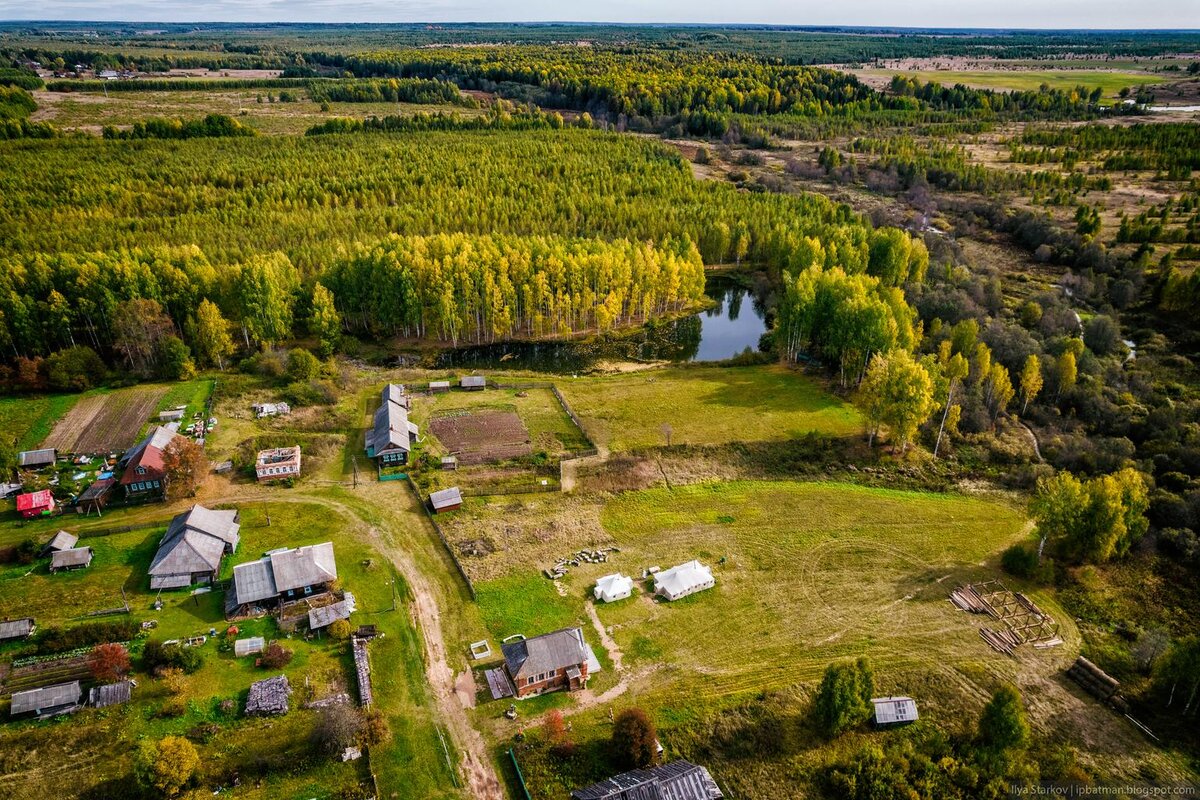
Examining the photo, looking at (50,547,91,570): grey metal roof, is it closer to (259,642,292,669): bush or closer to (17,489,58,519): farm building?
(17,489,58,519): farm building

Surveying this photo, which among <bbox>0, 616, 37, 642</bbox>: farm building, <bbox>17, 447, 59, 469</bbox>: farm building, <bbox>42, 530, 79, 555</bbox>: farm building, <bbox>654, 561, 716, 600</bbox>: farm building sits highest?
<bbox>17, 447, 59, 469</bbox>: farm building

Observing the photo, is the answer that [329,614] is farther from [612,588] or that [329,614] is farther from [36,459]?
[36,459]

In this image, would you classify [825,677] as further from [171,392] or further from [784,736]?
[171,392]

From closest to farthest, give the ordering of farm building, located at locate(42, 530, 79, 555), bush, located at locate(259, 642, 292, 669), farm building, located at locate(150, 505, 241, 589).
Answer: bush, located at locate(259, 642, 292, 669)
farm building, located at locate(150, 505, 241, 589)
farm building, located at locate(42, 530, 79, 555)

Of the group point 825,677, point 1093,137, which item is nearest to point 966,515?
point 825,677

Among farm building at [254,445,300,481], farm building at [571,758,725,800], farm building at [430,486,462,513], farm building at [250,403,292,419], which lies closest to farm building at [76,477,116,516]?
farm building at [254,445,300,481]

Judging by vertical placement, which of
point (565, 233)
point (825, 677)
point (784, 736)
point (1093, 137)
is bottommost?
point (784, 736)

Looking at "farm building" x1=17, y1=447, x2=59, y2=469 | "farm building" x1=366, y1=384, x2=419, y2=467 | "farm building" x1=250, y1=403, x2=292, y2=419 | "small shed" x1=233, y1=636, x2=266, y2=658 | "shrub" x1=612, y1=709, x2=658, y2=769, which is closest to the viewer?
"shrub" x1=612, y1=709, x2=658, y2=769

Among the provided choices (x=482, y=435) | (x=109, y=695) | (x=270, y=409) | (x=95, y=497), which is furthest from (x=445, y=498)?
(x=95, y=497)
